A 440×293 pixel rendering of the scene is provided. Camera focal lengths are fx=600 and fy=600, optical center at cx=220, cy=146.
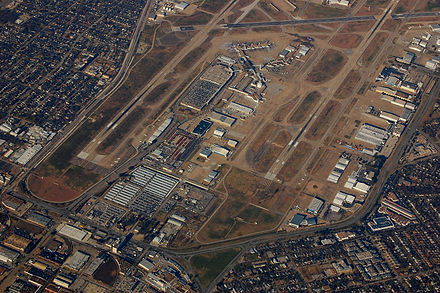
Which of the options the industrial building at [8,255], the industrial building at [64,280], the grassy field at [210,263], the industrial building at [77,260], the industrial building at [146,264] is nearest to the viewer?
the industrial building at [64,280]

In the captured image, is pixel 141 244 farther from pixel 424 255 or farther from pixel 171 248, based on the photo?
pixel 424 255

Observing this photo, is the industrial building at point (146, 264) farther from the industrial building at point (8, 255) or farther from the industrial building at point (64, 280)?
the industrial building at point (8, 255)

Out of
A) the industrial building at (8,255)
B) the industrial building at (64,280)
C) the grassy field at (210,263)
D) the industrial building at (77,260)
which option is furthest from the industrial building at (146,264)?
the industrial building at (8,255)

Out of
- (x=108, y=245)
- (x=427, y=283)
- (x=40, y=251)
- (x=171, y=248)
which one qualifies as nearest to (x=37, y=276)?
(x=40, y=251)

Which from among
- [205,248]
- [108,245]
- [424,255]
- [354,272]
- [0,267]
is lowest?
[0,267]

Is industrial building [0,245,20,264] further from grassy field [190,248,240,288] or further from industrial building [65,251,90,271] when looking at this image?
grassy field [190,248,240,288]

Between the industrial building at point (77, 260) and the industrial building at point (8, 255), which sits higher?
the industrial building at point (77, 260)

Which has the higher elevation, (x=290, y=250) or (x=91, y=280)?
(x=290, y=250)
